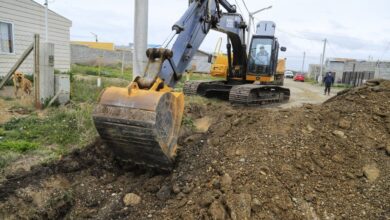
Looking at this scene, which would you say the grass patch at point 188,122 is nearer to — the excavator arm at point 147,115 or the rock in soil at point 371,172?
the excavator arm at point 147,115

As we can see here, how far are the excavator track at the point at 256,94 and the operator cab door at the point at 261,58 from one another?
524 mm

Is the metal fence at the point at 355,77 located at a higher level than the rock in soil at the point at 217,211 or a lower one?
higher

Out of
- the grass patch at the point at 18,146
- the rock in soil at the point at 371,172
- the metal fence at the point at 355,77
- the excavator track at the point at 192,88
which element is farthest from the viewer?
the metal fence at the point at 355,77

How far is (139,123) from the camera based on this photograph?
159 inches

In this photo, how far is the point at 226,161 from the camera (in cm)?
471

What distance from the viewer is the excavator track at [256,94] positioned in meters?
9.95

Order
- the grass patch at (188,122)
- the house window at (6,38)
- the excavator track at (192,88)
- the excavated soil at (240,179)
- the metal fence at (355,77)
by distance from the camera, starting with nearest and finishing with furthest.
→ the excavated soil at (240,179) → the grass patch at (188,122) → the excavator track at (192,88) → the house window at (6,38) → the metal fence at (355,77)

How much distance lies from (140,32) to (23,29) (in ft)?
29.9

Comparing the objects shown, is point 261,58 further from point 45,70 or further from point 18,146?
point 18,146

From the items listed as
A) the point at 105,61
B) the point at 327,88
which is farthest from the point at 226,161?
the point at 105,61

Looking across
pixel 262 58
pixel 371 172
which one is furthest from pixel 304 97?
pixel 371 172

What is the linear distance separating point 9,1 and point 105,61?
20935mm

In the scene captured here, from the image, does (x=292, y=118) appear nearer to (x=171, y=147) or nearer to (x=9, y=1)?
(x=171, y=147)

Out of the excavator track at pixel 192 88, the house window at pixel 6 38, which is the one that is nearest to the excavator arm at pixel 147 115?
the excavator track at pixel 192 88
